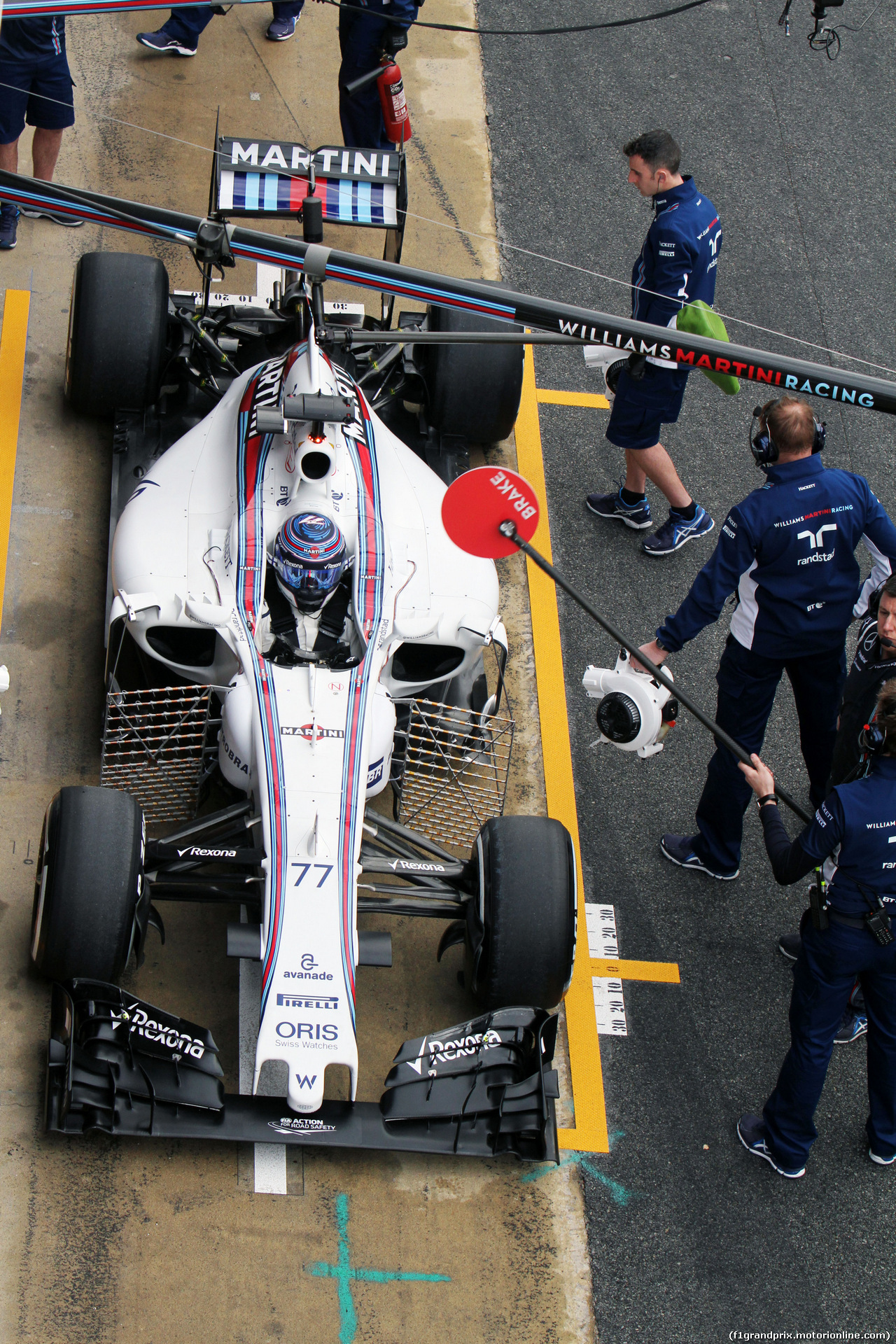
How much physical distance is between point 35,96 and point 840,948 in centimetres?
629

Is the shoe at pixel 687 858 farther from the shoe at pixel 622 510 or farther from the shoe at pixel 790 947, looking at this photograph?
the shoe at pixel 622 510

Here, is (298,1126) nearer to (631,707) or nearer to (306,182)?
(631,707)

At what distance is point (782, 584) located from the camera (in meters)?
6.69

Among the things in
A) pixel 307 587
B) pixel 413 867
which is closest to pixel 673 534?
pixel 307 587

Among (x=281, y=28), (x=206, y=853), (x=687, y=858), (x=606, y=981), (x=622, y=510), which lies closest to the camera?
(x=206, y=853)

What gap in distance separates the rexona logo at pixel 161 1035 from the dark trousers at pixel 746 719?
2.59m

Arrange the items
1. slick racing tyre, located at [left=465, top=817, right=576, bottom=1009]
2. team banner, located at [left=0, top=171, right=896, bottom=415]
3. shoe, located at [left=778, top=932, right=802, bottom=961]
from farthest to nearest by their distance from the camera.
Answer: shoe, located at [left=778, top=932, right=802, bottom=961], slick racing tyre, located at [left=465, top=817, right=576, bottom=1009], team banner, located at [left=0, top=171, right=896, bottom=415]

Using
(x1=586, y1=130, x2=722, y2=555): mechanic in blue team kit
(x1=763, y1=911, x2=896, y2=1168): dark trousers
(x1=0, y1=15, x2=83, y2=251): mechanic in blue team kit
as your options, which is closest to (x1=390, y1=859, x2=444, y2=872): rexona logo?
(x1=763, y1=911, x2=896, y2=1168): dark trousers

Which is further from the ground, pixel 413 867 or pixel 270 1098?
pixel 413 867

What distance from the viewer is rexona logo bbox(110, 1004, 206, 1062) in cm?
569

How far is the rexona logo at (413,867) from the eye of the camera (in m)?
6.18

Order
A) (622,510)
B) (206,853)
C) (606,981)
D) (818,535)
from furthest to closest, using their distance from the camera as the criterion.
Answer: (622,510)
(606,981)
(818,535)
(206,853)

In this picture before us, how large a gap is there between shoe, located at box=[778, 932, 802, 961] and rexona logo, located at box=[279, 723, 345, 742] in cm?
230

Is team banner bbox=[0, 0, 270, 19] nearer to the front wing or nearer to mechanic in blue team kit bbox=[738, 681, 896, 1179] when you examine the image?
the front wing
